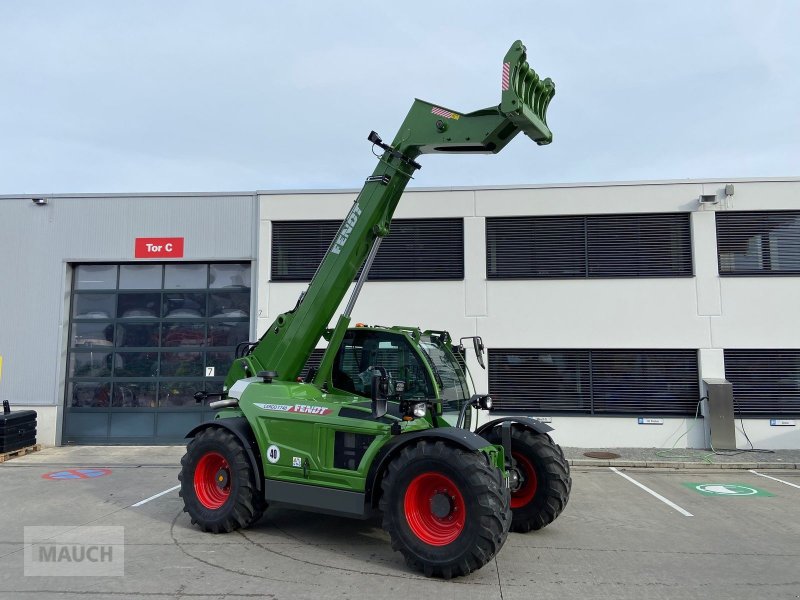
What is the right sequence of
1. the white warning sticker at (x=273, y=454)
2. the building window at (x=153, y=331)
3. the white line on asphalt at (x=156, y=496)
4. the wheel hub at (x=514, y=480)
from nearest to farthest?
the white warning sticker at (x=273, y=454)
the wheel hub at (x=514, y=480)
the white line on asphalt at (x=156, y=496)
the building window at (x=153, y=331)

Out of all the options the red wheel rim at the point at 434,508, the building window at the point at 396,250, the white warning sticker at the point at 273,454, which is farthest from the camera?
the building window at the point at 396,250

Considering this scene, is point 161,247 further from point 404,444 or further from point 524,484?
point 524,484

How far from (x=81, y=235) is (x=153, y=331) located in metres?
2.76

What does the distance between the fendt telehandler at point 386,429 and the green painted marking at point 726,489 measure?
3752mm

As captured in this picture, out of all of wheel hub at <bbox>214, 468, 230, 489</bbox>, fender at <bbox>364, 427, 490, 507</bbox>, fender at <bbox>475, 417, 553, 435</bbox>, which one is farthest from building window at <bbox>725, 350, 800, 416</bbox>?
wheel hub at <bbox>214, 468, 230, 489</bbox>

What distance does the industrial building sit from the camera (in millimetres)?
12320

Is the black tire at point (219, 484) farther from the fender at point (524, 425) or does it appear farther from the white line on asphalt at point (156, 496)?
the fender at point (524, 425)

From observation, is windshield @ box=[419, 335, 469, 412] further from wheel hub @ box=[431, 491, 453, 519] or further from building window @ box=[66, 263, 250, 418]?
building window @ box=[66, 263, 250, 418]

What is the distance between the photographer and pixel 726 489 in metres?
8.91

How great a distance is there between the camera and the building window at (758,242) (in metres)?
12.5

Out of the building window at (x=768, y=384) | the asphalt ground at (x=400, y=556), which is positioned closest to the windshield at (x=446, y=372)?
Answer: the asphalt ground at (x=400, y=556)

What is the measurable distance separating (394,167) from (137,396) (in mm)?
9612

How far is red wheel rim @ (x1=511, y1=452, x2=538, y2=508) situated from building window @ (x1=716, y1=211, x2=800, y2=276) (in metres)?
8.40
